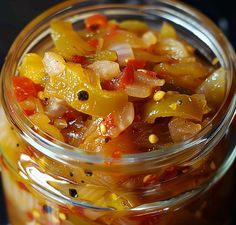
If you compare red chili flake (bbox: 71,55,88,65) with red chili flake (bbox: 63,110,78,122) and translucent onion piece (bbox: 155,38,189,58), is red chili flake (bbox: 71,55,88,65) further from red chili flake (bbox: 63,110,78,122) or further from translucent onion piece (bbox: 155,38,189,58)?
translucent onion piece (bbox: 155,38,189,58)

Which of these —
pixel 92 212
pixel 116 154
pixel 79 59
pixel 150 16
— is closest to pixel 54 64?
pixel 79 59

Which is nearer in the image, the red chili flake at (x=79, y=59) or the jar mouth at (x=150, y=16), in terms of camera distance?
the jar mouth at (x=150, y=16)

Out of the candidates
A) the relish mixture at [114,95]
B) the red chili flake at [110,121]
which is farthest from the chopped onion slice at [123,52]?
the red chili flake at [110,121]

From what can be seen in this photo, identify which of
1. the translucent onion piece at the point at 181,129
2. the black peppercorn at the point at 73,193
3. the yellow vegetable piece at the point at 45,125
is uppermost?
the yellow vegetable piece at the point at 45,125

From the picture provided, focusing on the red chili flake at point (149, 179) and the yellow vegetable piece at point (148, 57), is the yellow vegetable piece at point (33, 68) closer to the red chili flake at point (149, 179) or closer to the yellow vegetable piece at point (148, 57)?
the yellow vegetable piece at point (148, 57)

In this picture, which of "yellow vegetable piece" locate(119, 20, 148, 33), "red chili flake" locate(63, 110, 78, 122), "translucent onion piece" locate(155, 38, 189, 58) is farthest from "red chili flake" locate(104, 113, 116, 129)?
"yellow vegetable piece" locate(119, 20, 148, 33)

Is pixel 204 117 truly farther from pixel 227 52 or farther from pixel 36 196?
pixel 36 196

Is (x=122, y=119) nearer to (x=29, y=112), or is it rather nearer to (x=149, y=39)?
(x=29, y=112)

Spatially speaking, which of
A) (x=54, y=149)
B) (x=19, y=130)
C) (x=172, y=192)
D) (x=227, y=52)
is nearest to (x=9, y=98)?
(x=19, y=130)

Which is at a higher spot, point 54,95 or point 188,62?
point 188,62
